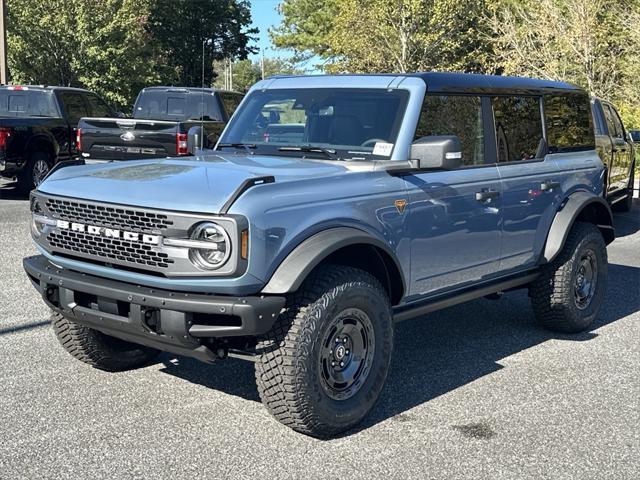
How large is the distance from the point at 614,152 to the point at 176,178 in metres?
9.58

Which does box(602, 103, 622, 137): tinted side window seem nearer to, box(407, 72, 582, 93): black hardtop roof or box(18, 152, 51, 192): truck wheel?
box(407, 72, 582, 93): black hardtop roof

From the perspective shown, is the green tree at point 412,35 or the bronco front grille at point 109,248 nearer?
the bronco front grille at point 109,248

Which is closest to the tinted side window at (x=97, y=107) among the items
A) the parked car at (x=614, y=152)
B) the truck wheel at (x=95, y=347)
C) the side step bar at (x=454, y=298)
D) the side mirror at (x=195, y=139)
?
the parked car at (x=614, y=152)

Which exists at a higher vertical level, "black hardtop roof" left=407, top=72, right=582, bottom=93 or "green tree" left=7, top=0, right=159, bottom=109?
"green tree" left=7, top=0, right=159, bottom=109

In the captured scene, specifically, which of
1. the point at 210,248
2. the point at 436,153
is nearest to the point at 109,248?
the point at 210,248

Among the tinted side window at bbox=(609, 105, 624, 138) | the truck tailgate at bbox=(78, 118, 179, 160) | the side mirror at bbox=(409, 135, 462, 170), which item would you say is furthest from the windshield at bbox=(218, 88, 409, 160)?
the tinted side window at bbox=(609, 105, 624, 138)

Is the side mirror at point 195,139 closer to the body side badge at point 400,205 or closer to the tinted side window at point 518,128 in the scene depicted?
the body side badge at point 400,205

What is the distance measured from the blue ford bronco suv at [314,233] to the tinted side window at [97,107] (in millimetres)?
10278

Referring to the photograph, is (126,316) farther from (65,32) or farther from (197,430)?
(65,32)

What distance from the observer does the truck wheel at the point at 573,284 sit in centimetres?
601

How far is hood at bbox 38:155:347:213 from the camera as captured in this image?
3.83 meters

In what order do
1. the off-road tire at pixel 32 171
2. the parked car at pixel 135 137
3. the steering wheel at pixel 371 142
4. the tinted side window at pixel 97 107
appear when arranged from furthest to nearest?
the tinted side window at pixel 97 107 → the off-road tire at pixel 32 171 → the parked car at pixel 135 137 → the steering wheel at pixel 371 142

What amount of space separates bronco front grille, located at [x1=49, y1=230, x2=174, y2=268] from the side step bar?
58.1 inches

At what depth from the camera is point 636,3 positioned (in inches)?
958
